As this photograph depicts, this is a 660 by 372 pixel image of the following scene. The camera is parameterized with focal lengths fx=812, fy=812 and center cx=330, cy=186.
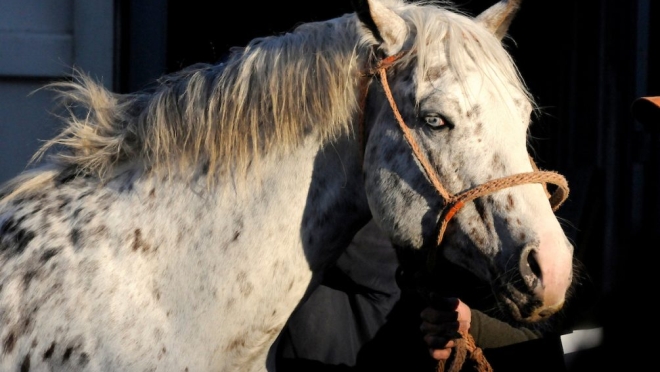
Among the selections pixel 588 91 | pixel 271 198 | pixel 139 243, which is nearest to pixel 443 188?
pixel 271 198

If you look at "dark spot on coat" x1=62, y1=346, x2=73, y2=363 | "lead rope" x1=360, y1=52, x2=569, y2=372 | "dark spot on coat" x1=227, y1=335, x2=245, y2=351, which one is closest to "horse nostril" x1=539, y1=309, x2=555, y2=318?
"lead rope" x1=360, y1=52, x2=569, y2=372

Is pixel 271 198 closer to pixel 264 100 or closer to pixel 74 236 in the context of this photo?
pixel 264 100

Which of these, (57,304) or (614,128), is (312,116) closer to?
(57,304)

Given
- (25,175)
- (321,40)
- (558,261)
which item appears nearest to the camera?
(558,261)

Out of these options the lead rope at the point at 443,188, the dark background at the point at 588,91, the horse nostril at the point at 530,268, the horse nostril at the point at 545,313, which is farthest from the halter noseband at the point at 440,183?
the dark background at the point at 588,91

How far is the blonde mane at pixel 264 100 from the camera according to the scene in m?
1.66

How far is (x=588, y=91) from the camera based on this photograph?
166 inches

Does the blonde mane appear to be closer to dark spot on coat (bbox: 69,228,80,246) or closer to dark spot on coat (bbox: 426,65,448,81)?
dark spot on coat (bbox: 426,65,448,81)

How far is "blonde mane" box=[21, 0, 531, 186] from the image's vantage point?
1.66m

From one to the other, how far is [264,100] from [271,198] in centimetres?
21

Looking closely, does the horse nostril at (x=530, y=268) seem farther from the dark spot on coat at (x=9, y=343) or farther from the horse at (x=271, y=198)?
the dark spot on coat at (x=9, y=343)

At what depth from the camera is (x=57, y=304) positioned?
1.61 metres

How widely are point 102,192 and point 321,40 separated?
57 centimetres

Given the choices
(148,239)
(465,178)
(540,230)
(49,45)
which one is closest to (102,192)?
(148,239)
